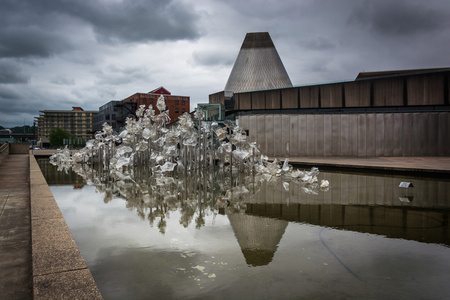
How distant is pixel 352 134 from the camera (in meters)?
18.8

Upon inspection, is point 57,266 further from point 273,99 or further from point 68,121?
point 68,121

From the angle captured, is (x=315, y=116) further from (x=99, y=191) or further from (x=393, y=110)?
(x=99, y=191)

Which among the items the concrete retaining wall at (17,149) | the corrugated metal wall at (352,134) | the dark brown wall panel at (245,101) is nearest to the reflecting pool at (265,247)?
the corrugated metal wall at (352,134)

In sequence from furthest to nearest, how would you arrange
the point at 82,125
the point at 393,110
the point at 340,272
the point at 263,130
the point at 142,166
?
the point at 82,125 < the point at 263,130 < the point at 393,110 < the point at 142,166 < the point at 340,272

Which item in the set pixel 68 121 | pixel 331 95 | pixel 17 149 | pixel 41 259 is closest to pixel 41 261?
pixel 41 259

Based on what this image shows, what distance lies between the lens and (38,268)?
231 centimetres

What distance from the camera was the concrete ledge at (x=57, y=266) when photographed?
1997mm

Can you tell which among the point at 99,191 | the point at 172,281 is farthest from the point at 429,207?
the point at 99,191

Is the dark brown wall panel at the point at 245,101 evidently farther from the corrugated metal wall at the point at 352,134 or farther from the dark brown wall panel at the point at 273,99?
the corrugated metal wall at the point at 352,134

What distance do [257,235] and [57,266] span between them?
1908 millimetres

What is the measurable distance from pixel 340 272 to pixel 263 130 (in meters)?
17.7

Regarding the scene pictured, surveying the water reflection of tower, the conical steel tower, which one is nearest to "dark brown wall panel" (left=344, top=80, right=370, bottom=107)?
the water reflection of tower

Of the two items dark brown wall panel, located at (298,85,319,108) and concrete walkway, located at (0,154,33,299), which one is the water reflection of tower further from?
dark brown wall panel, located at (298,85,319,108)

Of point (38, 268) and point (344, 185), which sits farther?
point (344, 185)
